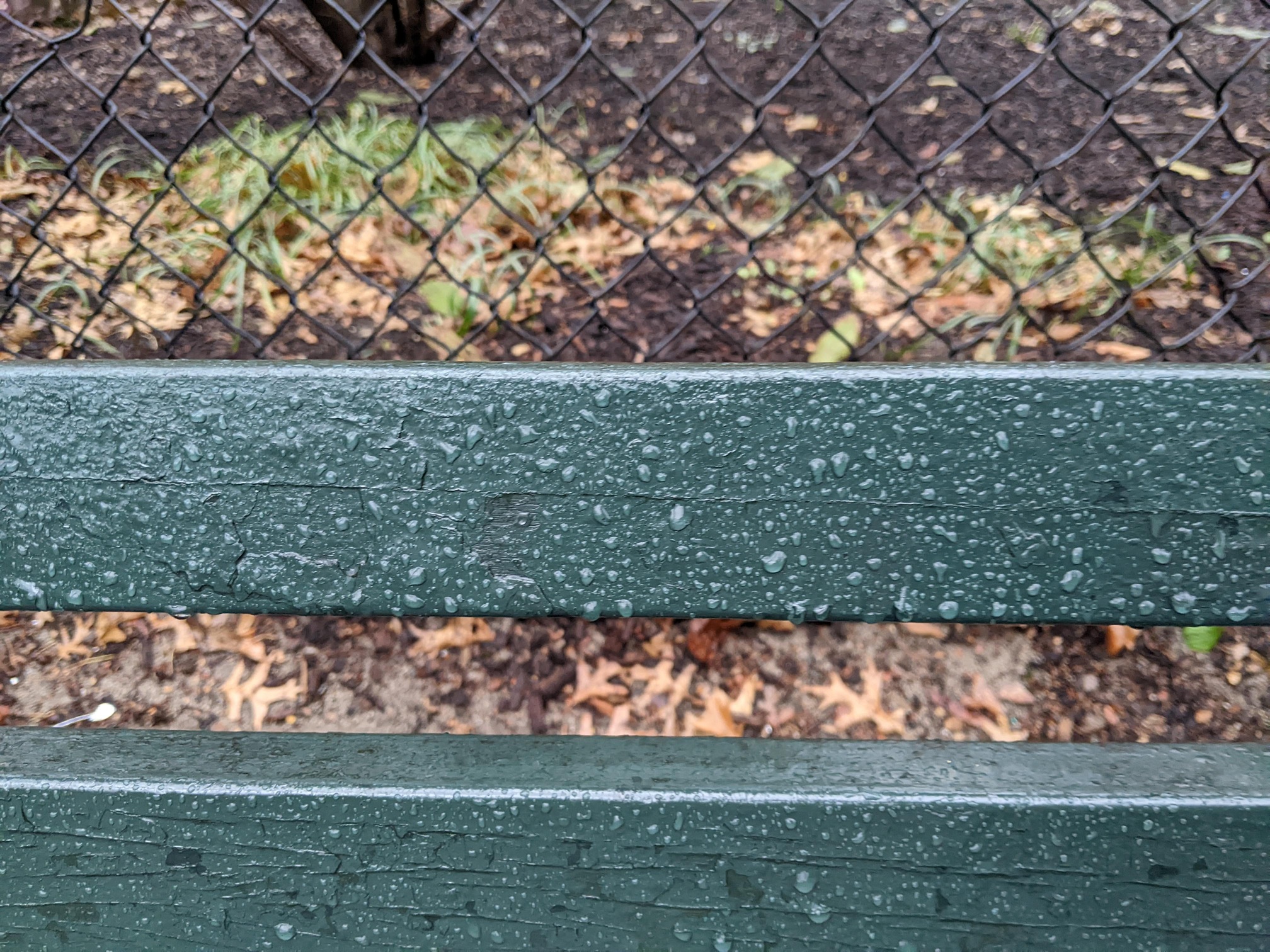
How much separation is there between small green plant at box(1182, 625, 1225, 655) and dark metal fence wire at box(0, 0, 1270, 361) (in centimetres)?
60

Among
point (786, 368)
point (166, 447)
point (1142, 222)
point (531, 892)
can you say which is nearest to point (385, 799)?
point (531, 892)

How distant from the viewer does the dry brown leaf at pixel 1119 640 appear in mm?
1627

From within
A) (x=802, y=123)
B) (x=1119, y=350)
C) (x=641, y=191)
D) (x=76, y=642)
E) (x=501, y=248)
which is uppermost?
(x=802, y=123)

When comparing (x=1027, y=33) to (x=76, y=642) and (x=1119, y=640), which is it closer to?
(x=1119, y=640)

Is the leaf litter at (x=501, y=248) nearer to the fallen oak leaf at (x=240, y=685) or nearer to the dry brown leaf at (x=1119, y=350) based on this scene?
the dry brown leaf at (x=1119, y=350)

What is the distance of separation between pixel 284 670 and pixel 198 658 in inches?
7.5

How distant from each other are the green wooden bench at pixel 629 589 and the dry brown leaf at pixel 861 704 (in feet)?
2.32

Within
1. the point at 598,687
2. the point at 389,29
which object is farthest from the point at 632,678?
the point at 389,29

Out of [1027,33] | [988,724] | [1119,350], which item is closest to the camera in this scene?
[988,724]

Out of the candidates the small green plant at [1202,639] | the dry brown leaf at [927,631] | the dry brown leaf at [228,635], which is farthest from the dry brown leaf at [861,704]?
the dry brown leaf at [228,635]

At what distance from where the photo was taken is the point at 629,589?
0.90m

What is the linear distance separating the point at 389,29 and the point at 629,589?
222 centimetres

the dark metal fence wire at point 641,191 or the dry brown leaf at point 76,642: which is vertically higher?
the dark metal fence wire at point 641,191

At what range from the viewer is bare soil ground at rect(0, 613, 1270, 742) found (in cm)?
159
